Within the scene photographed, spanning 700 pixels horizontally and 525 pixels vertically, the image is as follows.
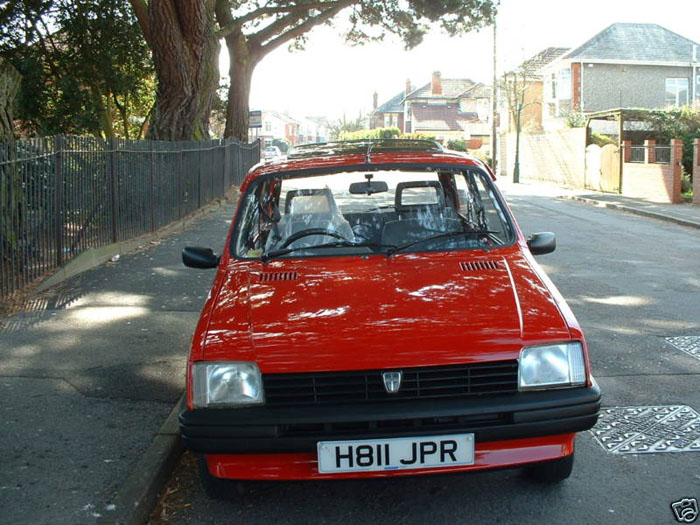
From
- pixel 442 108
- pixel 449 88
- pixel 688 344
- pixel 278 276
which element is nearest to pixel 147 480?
pixel 278 276

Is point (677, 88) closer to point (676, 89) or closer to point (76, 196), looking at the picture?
point (676, 89)

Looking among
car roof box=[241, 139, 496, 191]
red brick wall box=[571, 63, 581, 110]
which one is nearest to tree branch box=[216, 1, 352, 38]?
car roof box=[241, 139, 496, 191]

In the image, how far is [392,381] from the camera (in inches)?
134

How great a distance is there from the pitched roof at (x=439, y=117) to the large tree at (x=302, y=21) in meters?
67.8

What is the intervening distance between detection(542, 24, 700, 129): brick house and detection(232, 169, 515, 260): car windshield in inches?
1725

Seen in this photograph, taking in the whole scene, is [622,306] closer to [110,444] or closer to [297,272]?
[297,272]

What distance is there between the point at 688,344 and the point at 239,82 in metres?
23.4

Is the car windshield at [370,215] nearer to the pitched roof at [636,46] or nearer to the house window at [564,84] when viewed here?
the pitched roof at [636,46]

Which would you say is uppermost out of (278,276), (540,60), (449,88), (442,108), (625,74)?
(449,88)

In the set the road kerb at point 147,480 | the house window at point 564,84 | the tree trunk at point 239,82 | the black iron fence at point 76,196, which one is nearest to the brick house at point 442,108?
the house window at point 564,84

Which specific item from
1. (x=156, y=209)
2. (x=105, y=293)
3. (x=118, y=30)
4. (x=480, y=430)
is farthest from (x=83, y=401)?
(x=118, y=30)

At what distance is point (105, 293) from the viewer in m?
8.89

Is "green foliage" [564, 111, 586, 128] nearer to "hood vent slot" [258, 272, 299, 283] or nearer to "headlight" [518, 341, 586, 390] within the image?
"hood vent slot" [258, 272, 299, 283]

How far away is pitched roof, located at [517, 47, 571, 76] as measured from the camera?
130 ft
